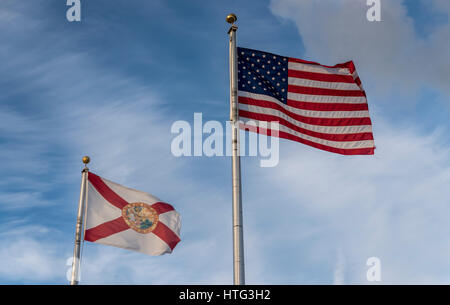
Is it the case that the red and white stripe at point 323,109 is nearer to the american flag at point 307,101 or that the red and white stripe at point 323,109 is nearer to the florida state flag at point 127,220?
the american flag at point 307,101

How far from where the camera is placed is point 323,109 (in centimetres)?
1811

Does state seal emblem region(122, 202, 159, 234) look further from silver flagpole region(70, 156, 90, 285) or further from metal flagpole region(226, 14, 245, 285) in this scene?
metal flagpole region(226, 14, 245, 285)

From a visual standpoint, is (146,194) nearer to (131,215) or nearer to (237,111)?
(131,215)

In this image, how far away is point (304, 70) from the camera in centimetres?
1838

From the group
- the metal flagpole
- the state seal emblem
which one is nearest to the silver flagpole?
the state seal emblem

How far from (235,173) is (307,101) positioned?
449 centimetres

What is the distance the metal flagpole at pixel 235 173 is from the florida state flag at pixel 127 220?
7841mm

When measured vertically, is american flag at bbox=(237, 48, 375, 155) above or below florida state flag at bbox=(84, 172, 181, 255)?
above

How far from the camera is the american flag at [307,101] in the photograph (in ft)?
54.5

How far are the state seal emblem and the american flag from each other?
7.75 metres

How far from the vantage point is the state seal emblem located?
2144 centimetres
